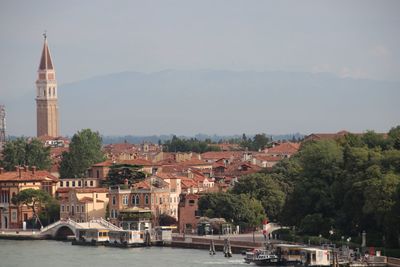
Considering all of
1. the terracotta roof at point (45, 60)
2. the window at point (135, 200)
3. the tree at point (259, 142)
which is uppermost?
the terracotta roof at point (45, 60)

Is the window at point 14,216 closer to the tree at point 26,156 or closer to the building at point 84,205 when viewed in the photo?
the building at point 84,205

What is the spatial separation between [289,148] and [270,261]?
54456 mm

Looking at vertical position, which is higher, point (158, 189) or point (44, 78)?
point (44, 78)

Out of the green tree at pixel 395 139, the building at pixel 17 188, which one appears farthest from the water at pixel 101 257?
the green tree at pixel 395 139

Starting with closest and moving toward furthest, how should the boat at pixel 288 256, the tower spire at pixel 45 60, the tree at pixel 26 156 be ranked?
the boat at pixel 288 256 → the tree at pixel 26 156 → the tower spire at pixel 45 60

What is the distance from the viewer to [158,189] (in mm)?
73188

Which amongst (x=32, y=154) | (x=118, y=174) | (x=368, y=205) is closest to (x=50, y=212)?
(x=118, y=174)

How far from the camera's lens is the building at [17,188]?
76.4m

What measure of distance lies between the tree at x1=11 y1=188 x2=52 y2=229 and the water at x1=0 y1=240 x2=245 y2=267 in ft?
23.6

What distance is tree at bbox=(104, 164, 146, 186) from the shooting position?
253ft

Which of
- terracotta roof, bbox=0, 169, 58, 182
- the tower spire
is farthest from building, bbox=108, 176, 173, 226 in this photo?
the tower spire

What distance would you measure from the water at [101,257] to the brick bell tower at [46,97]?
234 feet

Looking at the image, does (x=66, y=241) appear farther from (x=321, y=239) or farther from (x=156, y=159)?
(x=156, y=159)

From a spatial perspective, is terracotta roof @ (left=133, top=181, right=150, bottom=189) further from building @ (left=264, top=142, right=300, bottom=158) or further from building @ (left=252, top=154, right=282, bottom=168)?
building @ (left=264, top=142, right=300, bottom=158)
